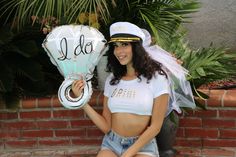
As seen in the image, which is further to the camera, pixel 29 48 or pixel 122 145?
pixel 29 48

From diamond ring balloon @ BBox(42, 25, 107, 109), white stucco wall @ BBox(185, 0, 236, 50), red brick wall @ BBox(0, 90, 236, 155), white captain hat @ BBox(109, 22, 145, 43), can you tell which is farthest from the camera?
white stucco wall @ BBox(185, 0, 236, 50)

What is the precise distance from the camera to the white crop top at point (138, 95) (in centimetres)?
321

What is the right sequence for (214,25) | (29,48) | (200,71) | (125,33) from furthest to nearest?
1. (214,25)
2. (29,48)
3. (200,71)
4. (125,33)

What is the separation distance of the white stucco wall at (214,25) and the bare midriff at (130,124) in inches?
130

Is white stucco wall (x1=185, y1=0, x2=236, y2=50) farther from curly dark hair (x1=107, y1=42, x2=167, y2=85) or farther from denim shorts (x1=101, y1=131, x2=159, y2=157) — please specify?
denim shorts (x1=101, y1=131, x2=159, y2=157)

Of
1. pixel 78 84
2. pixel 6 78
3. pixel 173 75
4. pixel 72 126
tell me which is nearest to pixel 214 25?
pixel 72 126

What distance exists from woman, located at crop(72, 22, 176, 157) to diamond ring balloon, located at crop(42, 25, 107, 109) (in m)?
0.20

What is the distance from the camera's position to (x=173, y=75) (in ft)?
11.3

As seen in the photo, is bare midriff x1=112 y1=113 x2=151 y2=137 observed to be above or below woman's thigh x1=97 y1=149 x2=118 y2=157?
above

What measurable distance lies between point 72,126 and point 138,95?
1479 millimetres

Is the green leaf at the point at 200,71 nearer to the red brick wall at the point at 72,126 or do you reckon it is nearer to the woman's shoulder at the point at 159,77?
the red brick wall at the point at 72,126

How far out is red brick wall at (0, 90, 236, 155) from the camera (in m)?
4.25

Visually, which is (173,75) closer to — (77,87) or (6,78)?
(77,87)

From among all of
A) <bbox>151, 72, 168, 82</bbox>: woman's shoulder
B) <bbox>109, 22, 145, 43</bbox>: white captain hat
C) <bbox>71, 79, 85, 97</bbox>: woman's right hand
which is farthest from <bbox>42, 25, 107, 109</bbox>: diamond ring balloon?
<bbox>151, 72, 168, 82</bbox>: woman's shoulder
